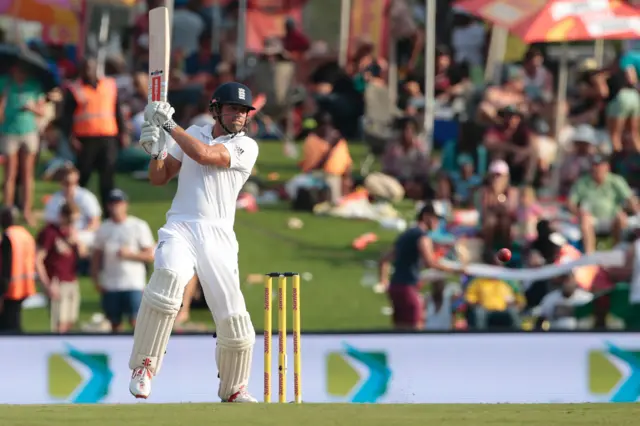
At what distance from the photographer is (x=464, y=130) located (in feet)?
57.1

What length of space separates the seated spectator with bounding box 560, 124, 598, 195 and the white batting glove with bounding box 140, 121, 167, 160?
27.8 ft

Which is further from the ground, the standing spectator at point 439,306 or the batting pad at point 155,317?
the batting pad at point 155,317

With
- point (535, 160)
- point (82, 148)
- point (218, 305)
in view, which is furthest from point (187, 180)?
point (535, 160)

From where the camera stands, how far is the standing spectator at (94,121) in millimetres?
15898

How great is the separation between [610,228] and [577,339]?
13.0 ft

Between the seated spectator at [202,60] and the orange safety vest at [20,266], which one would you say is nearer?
the orange safety vest at [20,266]

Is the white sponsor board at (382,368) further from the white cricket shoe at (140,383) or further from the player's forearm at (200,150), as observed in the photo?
the player's forearm at (200,150)

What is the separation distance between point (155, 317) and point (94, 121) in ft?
24.8

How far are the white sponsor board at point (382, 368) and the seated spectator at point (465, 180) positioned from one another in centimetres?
485

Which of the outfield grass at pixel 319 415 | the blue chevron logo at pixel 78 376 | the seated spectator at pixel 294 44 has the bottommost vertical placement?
the blue chevron logo at pixel 78 376

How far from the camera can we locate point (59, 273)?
14.1m

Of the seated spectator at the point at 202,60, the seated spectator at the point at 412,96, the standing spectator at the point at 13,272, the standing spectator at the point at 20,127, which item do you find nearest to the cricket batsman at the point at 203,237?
the standing spectator at the point at 13,272

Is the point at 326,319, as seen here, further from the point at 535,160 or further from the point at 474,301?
the point at 535,160

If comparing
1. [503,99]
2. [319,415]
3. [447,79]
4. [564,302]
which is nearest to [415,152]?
[503,99]
